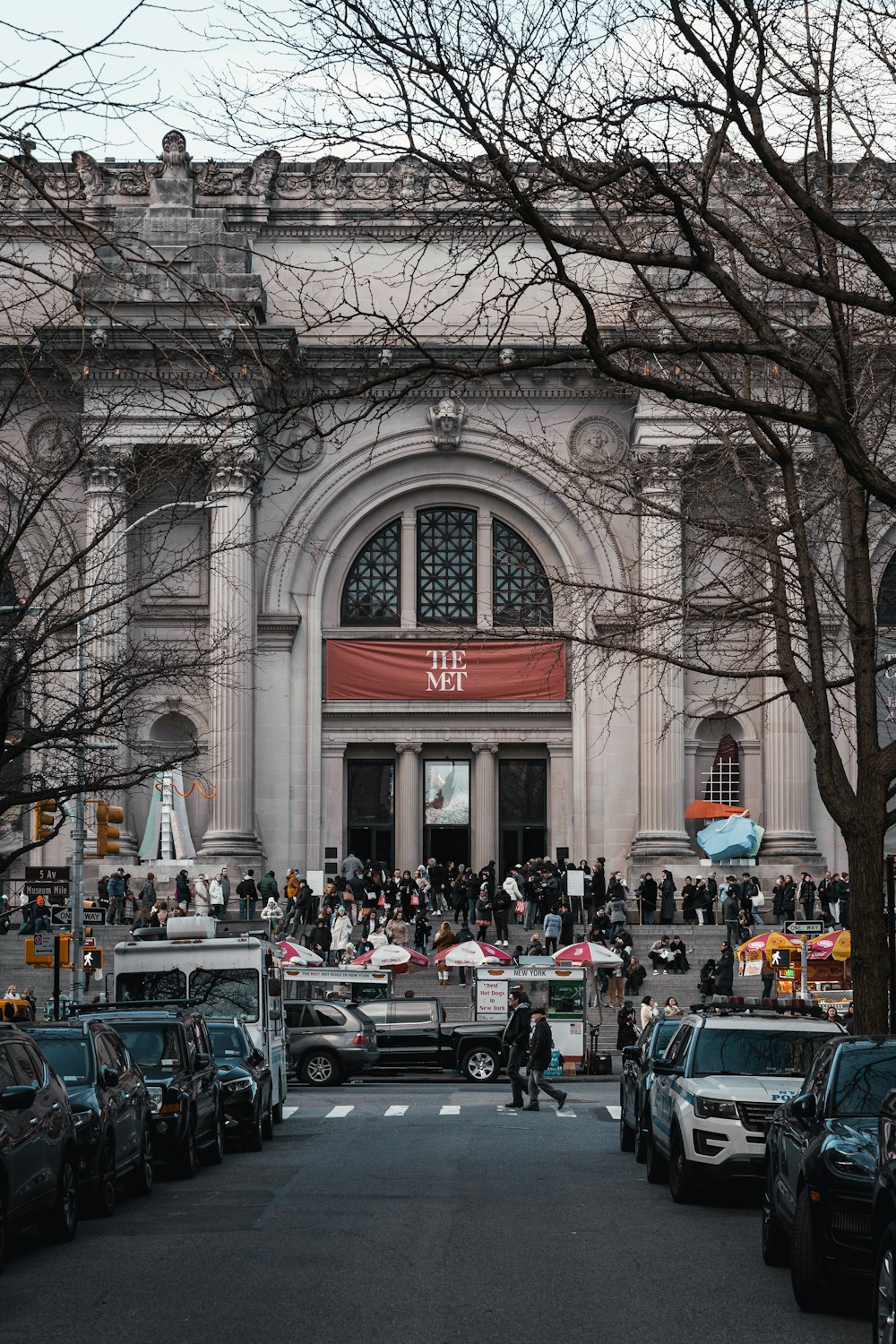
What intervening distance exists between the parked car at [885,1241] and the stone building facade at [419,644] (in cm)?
4471

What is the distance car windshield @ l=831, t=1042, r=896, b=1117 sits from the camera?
12.4 m

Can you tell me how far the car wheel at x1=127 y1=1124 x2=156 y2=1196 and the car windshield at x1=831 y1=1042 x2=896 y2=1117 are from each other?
8.23 m

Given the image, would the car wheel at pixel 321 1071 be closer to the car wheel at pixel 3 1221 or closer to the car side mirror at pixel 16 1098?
the car side mirror at pixel 16 1098

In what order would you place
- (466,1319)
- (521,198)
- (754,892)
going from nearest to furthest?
(466,1319) → (521,198) → (754,892)

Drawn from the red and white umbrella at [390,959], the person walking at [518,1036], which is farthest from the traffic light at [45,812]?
the red and white umbrella at [390,959]

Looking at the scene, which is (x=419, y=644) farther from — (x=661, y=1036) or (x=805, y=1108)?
(x=805, y=1108)

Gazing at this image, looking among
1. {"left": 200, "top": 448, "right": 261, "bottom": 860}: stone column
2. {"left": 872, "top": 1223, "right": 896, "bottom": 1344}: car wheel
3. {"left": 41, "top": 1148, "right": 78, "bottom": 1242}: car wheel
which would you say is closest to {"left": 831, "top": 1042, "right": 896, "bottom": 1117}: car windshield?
{"left": 872, "top": 1223, "right": 896, "bottom": 1344}: car wheel

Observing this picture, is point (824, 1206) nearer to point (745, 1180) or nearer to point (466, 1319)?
point (466, 1319)

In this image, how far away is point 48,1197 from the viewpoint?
14430 millimetres

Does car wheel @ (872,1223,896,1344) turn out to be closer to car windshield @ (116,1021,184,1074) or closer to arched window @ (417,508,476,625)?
car windshield @ (116,1021,184,1074)

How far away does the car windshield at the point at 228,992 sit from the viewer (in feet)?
91.0

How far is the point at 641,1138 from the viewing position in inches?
861

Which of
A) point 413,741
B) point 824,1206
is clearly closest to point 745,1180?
point 824,1206

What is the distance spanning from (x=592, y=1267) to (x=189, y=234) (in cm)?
4469
